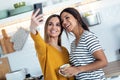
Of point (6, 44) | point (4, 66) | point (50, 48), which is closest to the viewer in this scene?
point (50, 48)

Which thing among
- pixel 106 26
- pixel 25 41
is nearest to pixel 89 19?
pixel 106 26

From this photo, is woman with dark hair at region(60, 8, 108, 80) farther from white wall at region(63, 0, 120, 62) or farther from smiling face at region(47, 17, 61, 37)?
white wall at region(63, 0, 120, 62)

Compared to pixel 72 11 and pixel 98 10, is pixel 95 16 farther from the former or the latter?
pixel 72 11

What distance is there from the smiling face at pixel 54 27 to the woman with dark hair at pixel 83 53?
0.07 metres

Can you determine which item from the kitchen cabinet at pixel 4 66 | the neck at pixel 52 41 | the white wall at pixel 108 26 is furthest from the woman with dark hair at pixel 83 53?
the kitchen cabinet at pixel 4 66

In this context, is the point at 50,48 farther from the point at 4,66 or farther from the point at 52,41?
the point at 4,66

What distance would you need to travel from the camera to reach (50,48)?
5.71 feet

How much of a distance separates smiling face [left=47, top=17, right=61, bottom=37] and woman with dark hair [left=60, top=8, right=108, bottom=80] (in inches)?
2.7

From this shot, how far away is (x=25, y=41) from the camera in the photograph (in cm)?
270

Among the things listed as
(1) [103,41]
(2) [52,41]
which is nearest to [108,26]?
(1) [103,41]

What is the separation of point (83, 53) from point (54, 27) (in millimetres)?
307

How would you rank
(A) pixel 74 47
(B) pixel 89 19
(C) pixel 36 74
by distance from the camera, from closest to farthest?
1. (A) pixel 74 47
2. (B) pixel 89 19
3. (C) pixel 36 74

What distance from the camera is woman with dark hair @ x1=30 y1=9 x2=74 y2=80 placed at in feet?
5.34

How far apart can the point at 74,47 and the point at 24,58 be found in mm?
1129
